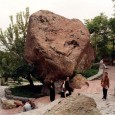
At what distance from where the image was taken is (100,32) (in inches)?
1793

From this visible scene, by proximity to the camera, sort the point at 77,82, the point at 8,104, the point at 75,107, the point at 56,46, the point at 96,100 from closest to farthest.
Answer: the point at 75,107 < the point at 96,100 < the point at 8,104 < the point at 56,46 < the point at 77,82

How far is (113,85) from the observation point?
25.0 m

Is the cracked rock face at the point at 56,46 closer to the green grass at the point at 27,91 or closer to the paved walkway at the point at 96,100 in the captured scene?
the green grass at the point at 27,91

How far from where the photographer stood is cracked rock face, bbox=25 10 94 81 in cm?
2339

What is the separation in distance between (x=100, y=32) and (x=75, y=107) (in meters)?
38.2

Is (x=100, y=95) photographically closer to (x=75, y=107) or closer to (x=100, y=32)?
(x=75, y=107)

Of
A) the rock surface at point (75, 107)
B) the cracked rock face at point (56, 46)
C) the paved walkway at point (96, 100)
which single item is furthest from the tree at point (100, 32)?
the rock surface at point (75, 107)

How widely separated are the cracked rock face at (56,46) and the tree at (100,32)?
58.7ft

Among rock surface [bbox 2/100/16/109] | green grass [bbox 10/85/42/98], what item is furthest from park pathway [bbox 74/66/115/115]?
rock surface [bbox 2/100/16/109]

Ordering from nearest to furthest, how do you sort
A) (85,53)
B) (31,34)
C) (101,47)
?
1. (31,34)
2. (85,53)
3. (101,47)

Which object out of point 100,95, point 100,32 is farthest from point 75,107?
point 100,32

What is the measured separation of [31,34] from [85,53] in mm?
4111

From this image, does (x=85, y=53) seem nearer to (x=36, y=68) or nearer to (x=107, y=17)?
(x=36, y=68)

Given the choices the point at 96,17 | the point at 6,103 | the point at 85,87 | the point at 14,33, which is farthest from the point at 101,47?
the point at 6,103
